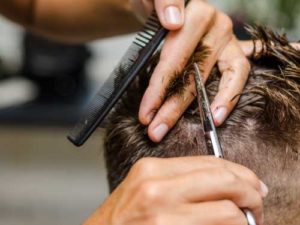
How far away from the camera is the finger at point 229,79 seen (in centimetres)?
133

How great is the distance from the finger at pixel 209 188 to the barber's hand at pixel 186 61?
23 cm

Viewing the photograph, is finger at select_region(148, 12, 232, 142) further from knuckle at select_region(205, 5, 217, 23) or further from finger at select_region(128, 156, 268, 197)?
finger at select_region(128, 156, 268, 197)

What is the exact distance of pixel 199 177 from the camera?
3.62ft

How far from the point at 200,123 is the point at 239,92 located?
0.09m

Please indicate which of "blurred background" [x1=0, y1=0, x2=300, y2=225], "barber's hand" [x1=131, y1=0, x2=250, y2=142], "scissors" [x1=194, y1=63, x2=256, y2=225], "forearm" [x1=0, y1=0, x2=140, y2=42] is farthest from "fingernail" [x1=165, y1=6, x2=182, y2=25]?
"blurred background" [x1=0, y1=0, x2=300, y2=225]

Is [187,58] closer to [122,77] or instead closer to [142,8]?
[122,77]

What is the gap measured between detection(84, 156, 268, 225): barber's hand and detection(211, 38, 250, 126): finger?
0.20 metres

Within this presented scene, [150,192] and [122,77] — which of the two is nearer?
[150,192]

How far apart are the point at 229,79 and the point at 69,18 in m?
0.85

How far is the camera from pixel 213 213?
3.61 ft

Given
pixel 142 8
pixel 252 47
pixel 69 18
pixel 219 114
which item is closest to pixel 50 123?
pixel 69 18

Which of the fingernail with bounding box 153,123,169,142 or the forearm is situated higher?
the fingernail with bounding box 153,123,169,142

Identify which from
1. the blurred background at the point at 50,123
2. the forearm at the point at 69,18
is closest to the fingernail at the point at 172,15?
the forearm at the point at 69,18

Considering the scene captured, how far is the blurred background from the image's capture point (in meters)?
4.02
